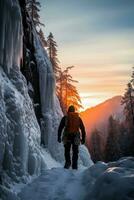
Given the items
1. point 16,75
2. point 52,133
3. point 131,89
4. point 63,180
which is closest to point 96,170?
point 63,180

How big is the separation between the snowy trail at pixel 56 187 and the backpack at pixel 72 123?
79.4 inches

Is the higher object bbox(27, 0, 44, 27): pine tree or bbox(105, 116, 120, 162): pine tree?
bbox(27, 0, 44, 27): pine tree

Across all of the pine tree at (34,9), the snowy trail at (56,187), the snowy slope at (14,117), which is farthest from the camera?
the pine tree at (34,9)

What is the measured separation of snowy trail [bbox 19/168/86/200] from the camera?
9.73 meters

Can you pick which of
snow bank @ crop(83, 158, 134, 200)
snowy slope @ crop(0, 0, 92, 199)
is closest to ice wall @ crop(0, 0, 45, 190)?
snowy slope @ crop(0, 0, 92, 199)

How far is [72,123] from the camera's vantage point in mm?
13508

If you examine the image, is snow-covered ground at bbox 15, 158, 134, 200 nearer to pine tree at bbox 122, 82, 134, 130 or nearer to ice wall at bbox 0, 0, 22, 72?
ice wall at bbox 0, 0, 22, 72

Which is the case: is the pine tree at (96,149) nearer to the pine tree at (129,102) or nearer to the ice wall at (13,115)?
the pine tree at (129,102)

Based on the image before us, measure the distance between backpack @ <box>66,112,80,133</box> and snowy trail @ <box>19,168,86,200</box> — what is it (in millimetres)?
2016

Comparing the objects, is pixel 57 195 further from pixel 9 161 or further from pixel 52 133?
pixel 52 133

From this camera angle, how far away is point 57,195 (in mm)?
9812

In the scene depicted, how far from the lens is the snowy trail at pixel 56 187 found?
9730 mm

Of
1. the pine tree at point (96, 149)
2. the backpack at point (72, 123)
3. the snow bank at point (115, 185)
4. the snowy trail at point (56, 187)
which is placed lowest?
the pine tree at point (96, 149)

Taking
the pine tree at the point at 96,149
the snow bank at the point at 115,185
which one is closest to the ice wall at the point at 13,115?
the snow bank at the point at 115,185
